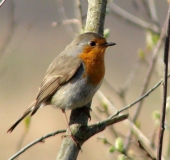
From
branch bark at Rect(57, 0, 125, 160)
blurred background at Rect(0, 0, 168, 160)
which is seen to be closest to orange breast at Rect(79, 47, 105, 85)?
branch bark at Rect(57, 0, 125, 160)

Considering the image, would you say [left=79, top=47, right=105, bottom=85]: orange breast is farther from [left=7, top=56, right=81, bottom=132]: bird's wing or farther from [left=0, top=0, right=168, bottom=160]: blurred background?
[left=0, top=0, right=168, bottom=160]: blurred background

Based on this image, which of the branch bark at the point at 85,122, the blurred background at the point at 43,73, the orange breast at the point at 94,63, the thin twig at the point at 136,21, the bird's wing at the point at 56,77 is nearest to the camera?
the branch bark at the point at 85,122

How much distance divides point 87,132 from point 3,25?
13.6 meters

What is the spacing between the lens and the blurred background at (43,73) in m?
10.7

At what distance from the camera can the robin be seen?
4152mm

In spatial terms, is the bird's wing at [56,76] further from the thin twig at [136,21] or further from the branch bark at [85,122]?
the thin twig at [136,21]

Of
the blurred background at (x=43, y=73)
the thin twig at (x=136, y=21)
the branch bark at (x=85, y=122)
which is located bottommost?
the branch bark at (x=85, y=122)

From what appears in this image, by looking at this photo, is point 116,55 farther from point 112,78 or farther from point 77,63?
point 77,63

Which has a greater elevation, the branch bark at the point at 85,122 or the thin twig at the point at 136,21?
the thin twig at the point at 136,21

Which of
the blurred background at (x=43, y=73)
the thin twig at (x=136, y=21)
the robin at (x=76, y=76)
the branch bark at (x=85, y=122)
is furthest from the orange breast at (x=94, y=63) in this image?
the blurred background at (x=43, y=73)

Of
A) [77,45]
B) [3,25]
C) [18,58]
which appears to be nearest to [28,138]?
[18,58]

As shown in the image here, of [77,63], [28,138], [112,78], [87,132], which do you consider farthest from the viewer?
[112,78]

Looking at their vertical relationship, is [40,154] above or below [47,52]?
below

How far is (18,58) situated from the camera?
1570cm
